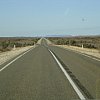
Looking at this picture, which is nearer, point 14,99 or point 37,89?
point 14,99

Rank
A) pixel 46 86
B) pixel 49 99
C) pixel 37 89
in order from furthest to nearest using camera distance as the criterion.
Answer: pixel 46 86, pixel 37 89, pixel 49 99

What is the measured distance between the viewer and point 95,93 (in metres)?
9.18

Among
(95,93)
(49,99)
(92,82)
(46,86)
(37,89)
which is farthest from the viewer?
(92,82)

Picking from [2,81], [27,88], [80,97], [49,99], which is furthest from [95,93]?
[2,81]

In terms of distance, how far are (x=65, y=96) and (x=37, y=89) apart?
154 centimetres

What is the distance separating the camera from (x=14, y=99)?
327 inches

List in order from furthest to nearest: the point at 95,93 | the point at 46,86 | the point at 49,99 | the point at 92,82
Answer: the point at 92,82
the point at 46,86
the point at 95,93
the point at 49,99

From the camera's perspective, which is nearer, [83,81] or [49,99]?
[49,99]

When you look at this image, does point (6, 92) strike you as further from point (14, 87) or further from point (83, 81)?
point (83, 81)

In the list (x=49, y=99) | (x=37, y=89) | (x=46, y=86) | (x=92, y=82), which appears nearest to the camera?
(x=49, y=99)

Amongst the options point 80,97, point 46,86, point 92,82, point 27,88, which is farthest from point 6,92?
point 92,82

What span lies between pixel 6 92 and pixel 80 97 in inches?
94.4

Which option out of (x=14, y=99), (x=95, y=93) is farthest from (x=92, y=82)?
(x=14, y=99)

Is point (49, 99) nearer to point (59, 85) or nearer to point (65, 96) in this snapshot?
point (65, 96)
